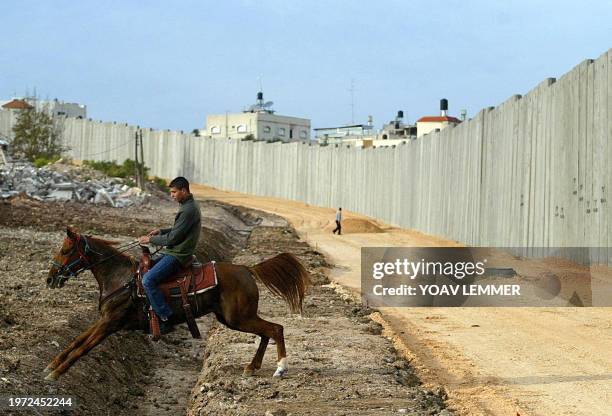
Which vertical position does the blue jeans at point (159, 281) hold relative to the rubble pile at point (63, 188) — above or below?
below

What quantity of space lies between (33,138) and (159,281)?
54.7m

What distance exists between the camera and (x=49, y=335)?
37.9 feet

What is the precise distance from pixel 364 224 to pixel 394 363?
2920 cm

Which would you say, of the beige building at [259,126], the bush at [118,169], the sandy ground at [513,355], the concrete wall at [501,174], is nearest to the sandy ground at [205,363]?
the sandy ground at [513,355]

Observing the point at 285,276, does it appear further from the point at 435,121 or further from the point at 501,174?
the point at 435,121

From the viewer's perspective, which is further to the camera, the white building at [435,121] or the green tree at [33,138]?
the white building at [435,121]

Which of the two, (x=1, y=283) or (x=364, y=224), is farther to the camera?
(x=364, y=224)

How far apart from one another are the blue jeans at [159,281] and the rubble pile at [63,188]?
80.2 feet

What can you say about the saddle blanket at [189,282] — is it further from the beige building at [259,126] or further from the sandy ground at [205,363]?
the beige building at [259,126]

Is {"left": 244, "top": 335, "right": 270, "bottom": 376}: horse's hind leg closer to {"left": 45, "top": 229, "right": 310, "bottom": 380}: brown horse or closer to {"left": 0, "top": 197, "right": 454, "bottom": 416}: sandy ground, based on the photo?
{"left": 45, "top": 229, "right": 310, "bottom": 380}: brown horse

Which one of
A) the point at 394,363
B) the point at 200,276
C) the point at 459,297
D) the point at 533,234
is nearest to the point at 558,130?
the point at 533,234

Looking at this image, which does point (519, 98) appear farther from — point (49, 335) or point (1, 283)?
point (49, 335)

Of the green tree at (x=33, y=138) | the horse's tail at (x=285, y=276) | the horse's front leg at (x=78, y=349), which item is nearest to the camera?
the horse's front leg at (x=78, y=349)

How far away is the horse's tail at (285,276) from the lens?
1023 cm
